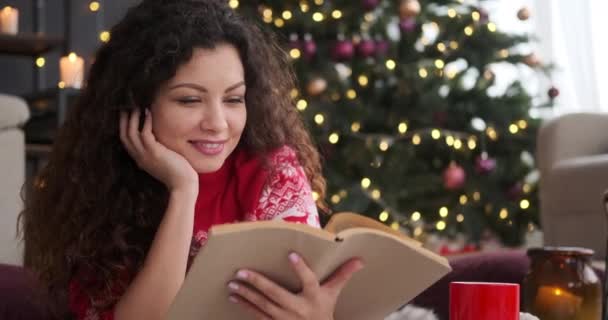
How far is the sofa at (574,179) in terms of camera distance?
347cm

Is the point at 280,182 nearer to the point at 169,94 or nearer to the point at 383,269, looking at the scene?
Result: the point at 169,94

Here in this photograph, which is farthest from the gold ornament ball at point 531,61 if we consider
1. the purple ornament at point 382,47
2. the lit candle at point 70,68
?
the lit candle at point 70,68

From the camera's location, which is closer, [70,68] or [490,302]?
[490,302]

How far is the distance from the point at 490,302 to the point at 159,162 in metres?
0.60

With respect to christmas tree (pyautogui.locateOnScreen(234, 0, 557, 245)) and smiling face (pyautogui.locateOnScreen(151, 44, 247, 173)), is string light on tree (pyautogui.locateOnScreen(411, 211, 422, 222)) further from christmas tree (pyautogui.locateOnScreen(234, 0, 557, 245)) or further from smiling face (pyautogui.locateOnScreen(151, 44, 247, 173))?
smiling face (pyautogui.locateOnScreen(151, 44, 247, 173))

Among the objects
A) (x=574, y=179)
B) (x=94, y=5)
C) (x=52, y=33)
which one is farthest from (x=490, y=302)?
(x=52, y=33)

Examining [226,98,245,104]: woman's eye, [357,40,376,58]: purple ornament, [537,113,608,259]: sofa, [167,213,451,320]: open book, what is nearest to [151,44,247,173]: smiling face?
[226,98,245,104]: woman's eye

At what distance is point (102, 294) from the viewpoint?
1604 mm

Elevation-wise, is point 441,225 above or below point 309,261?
below

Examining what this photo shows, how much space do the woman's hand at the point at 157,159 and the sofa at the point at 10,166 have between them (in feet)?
4.50

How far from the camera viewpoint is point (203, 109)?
4.94 ft

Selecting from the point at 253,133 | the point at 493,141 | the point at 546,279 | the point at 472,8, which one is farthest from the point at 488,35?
the point at 546,279

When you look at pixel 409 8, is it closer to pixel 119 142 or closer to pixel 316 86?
pixel 316 86

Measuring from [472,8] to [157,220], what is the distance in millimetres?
2996
